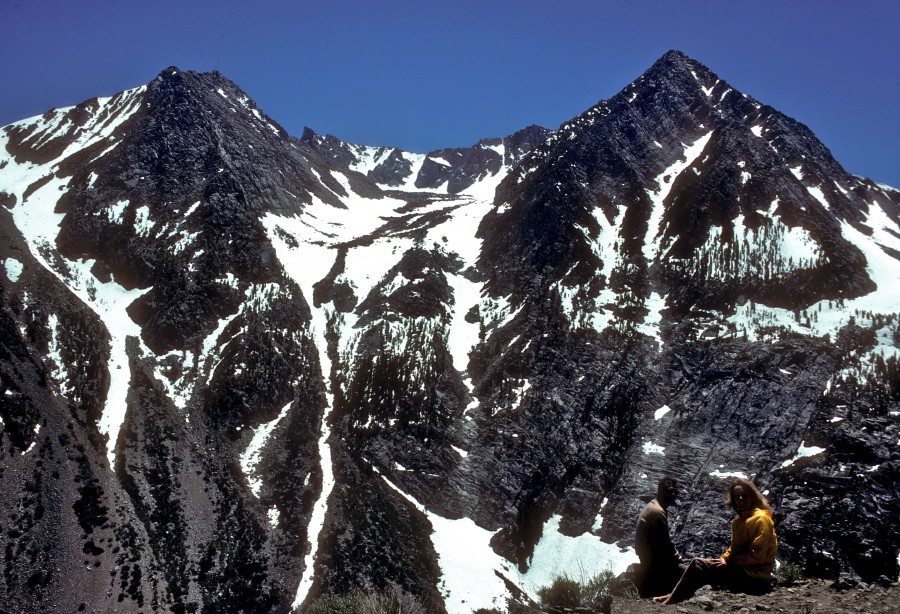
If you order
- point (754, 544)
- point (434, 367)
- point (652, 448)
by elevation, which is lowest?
point (754, 544)

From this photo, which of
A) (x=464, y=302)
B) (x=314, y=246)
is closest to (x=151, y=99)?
(x=314, y=246)

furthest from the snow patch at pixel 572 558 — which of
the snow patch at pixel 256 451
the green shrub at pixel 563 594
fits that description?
the snow patch at pixel 256 451

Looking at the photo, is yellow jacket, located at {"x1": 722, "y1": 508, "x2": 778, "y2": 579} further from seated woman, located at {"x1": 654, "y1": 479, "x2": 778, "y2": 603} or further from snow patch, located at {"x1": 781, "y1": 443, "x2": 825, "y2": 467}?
snow patch, located at {"x1": 781, "y1": 443, "x2": 825, "y2": 467}

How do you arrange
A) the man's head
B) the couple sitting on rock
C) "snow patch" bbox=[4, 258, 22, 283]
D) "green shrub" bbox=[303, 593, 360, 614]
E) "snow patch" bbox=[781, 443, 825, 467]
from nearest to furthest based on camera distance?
the couple sitting on rock < the man's head < "green shrub" bbox=[303, 593, 360, 614] < "snow patch" bbox=[781, 443, 825, 467] < "snow patch" bbox=[4, 258, 22, 283]

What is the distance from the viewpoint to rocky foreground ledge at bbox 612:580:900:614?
901cm

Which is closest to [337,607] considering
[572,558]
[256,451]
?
[572,558]

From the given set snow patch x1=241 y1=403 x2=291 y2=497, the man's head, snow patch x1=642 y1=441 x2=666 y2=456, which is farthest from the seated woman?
snow patch x1=241 y1=403 x2=291 y2=497

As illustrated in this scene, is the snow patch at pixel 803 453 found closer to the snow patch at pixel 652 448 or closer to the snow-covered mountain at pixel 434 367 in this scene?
the snow-covered mountain at pixel 434 367

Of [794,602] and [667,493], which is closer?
[794,602]

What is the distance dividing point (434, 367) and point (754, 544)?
215ft

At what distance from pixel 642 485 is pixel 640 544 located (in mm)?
52267

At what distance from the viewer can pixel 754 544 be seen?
8906 millimetres

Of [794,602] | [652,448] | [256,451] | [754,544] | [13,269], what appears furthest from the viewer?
[13,269]

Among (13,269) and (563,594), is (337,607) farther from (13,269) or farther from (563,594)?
(13,269)
